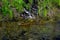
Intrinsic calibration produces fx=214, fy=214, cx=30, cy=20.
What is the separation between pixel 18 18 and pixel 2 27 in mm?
1032

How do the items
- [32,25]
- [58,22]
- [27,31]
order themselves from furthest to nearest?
[58,22], [32,25], [27,31]

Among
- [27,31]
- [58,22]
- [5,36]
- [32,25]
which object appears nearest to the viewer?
[5,36]

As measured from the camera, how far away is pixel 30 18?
29.4ft

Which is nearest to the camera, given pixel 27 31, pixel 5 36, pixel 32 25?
pixel 5 36

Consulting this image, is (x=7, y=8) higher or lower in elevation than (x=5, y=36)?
higher

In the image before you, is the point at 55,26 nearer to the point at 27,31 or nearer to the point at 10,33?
the point at 27,31

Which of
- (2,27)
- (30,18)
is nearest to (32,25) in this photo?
(30,18)

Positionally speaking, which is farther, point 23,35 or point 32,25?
point 32,25

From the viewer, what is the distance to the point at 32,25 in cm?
852

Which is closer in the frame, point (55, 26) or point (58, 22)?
point (55, 26)

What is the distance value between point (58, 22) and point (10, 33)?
7.99 feet

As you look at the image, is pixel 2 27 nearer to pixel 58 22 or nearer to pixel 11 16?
pixel 11 16

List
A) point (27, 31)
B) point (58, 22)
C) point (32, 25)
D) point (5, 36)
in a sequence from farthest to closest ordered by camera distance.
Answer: point (58, 22) < point (32, 25) < point (27, 31) < point (5, 36)

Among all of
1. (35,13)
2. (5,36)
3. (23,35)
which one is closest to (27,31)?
(23,35)
